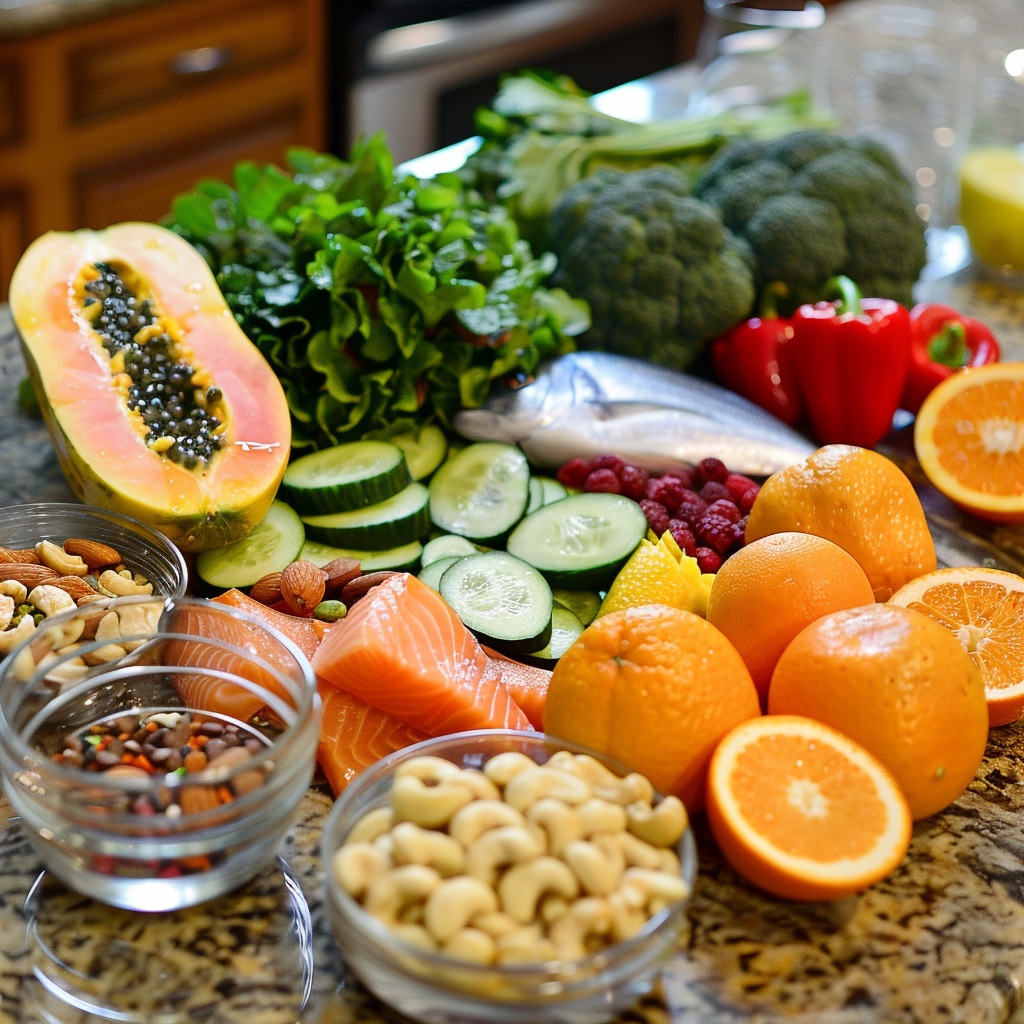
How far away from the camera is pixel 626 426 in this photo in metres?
1.78

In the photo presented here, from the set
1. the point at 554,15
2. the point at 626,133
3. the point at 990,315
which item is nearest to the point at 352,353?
the point at 626,133

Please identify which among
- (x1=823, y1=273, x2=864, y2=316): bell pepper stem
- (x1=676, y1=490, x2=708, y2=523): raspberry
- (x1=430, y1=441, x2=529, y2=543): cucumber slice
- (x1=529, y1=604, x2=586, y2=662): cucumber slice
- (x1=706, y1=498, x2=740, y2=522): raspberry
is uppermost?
(x1=823, y1=273, x2=864, y2=316): bell pepper stem

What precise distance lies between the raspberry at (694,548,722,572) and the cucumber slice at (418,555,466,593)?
0.30 meters

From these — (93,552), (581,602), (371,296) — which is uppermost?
(371,296)

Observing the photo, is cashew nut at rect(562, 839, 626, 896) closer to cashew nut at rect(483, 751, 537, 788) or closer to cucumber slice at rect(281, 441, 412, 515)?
cashew nut at rect(483, 751, 537, 788)

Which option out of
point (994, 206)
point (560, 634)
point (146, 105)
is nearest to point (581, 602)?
point (560, 634)

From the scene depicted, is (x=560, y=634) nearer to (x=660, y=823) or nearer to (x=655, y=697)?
(x=655, y=697)

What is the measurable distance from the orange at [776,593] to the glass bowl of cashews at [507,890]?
30 cm

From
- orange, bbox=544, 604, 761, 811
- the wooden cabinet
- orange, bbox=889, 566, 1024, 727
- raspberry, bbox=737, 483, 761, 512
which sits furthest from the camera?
the wooden cabinet

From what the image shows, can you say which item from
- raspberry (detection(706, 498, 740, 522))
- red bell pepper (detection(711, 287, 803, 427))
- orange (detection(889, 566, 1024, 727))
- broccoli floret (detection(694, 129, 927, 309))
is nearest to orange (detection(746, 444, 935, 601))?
orange (detection(889, 566, 1024, 727))

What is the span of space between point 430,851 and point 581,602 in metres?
0.62

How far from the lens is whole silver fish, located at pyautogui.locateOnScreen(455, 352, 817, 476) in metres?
1.76

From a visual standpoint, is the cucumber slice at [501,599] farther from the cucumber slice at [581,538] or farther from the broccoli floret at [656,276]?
the broccoli floret at [656,276]

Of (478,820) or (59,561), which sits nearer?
(478,820)
